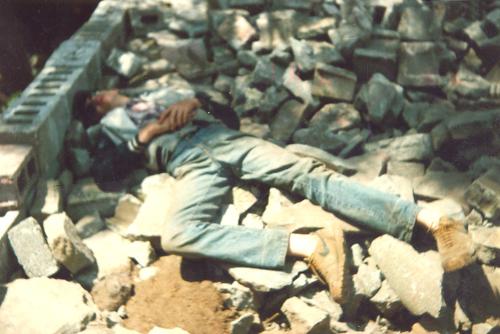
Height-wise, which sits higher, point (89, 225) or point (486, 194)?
point (486, 194)

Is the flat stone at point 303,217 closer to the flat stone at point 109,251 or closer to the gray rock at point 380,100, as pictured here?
the flat stone at point 109,251

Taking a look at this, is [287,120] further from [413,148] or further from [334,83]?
[413,148]

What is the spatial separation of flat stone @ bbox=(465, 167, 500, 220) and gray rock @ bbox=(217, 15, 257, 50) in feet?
8.72

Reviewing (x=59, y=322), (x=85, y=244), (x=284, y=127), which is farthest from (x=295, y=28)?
(x=59, y=322)

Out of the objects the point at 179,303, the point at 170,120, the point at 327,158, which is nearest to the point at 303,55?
the point at 327,158

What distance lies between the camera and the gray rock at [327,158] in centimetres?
389

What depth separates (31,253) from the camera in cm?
338

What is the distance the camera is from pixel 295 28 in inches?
206

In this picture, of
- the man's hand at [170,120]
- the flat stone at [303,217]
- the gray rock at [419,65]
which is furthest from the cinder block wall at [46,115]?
the gray rock at [419,65]

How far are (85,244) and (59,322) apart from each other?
702mm

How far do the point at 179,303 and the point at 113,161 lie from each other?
1.28 m

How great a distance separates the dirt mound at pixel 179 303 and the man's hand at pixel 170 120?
104 centimetres

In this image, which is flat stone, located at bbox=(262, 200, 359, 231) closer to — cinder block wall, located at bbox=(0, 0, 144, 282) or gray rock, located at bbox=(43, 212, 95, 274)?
gray rock, located at bbox=(43, 212, 95, 274)

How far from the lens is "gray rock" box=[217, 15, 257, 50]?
17.4 ft
